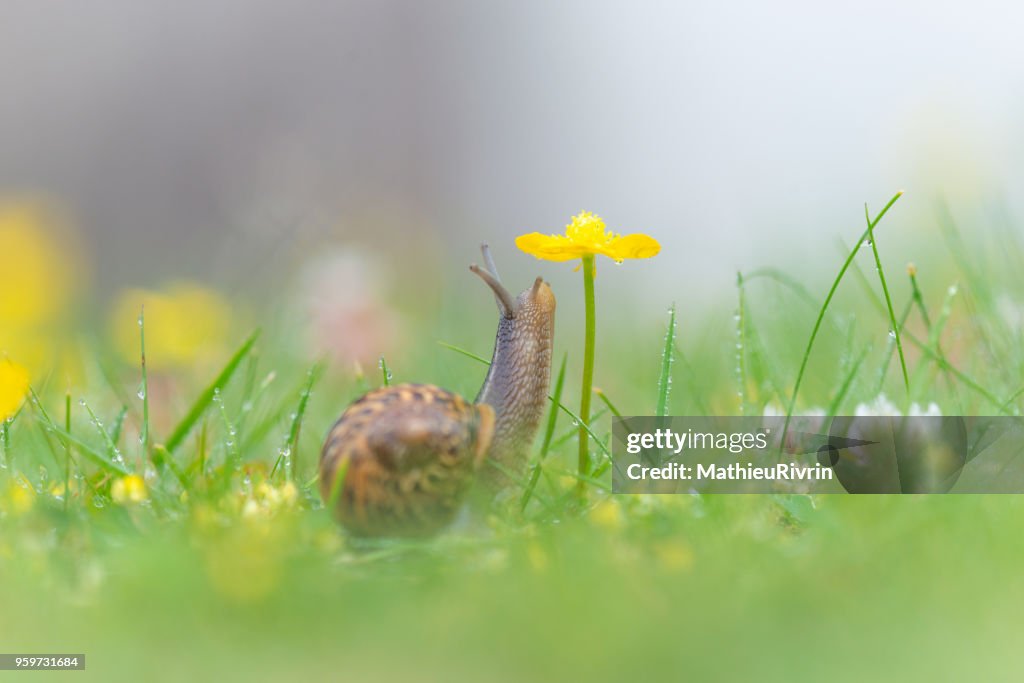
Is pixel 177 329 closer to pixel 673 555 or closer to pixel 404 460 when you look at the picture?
pixel 404 460

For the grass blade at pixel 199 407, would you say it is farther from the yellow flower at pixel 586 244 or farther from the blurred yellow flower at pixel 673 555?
the blurred yellow flower at pixel 673 555

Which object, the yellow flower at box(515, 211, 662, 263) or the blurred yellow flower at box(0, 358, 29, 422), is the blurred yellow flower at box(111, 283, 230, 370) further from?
the yellow flower at box(515, 211, 662, 263)

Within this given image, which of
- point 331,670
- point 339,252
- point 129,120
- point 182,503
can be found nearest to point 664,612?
point 331,670

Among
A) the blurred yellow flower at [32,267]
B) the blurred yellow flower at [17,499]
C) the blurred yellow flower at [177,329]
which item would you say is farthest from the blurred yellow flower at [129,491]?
the blurred yellow flower at [32,267]

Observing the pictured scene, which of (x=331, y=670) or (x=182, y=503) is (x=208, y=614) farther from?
(x=182, y=503)

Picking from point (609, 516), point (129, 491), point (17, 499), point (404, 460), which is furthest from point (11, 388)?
point (609, 516)

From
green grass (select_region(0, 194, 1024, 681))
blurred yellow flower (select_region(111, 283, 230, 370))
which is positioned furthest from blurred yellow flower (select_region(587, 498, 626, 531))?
blurred yellow flower (select_region(111, 283, 230, 370))
